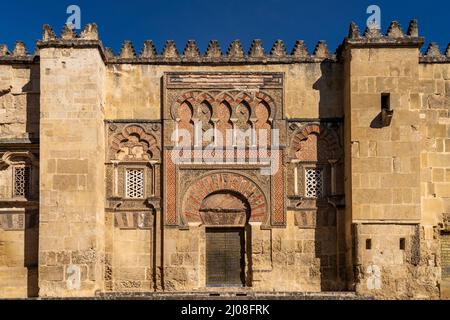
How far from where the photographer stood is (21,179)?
38.0 feet

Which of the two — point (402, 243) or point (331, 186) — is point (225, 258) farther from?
point (402, 243)

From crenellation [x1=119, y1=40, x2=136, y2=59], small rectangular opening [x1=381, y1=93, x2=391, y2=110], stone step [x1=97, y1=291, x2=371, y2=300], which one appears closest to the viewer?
stone step [x1=97, y1=291, x2=371, y2=300]

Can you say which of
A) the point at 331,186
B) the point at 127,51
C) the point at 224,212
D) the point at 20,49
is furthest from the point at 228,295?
the point at 20,49

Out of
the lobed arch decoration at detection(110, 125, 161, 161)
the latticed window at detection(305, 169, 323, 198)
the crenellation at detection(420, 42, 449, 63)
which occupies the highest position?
the crenellation at detection(420, 42, 449, 63)

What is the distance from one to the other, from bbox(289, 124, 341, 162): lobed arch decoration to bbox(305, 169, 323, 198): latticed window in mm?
204

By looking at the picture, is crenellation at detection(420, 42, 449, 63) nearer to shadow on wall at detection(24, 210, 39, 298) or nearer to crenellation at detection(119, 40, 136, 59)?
crenellation at detection(119, 40, 136, 59)

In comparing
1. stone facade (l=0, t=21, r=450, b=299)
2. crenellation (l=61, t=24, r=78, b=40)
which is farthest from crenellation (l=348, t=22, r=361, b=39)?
crenellation (l=61, t=24, r=78, b=40)

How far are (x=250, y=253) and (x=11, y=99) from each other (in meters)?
4.59

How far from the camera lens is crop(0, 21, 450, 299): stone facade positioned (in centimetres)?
1085

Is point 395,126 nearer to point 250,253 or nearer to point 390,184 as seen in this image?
point 390,184

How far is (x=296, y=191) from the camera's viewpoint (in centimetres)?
1151

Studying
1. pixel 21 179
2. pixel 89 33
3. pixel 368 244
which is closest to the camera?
pixel 368 244

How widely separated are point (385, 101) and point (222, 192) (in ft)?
9.63
